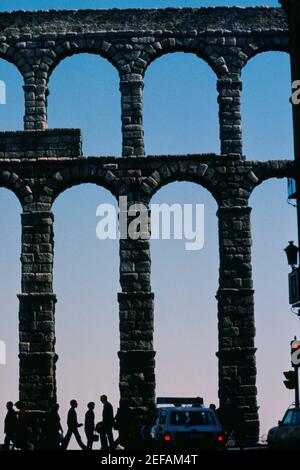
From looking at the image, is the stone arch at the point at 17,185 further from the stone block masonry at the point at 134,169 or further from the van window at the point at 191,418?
the van window at the point at 191,418

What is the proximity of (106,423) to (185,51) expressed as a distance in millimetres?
13266

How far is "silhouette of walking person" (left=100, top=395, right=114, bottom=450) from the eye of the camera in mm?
30016

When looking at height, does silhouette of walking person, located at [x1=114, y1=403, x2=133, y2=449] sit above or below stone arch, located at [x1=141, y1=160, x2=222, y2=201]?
below

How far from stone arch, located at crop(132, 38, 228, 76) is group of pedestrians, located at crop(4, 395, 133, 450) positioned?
11.4 m

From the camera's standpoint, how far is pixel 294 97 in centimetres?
2867

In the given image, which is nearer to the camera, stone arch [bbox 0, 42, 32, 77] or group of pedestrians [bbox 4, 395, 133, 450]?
group of pedestrians [bbox 4, 395, 133, 450]

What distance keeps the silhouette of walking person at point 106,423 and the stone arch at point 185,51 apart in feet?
39.0

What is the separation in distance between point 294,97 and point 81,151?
377 inches

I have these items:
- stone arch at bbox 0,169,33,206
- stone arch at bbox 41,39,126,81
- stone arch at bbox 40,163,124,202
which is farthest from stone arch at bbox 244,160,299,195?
stone arch at bbox 0,169,33,206

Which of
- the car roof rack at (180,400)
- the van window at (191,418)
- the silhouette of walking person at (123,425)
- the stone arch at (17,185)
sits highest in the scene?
the stone arch at (17,185)

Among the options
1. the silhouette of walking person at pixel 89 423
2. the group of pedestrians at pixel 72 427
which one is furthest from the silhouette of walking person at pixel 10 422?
the silhouette of walking person at pixel 89 423

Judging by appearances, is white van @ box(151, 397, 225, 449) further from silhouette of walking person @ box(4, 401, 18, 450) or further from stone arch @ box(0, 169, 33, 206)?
stone arch @ box(0, 169, 33, 206)

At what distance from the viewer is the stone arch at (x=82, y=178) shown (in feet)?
117
